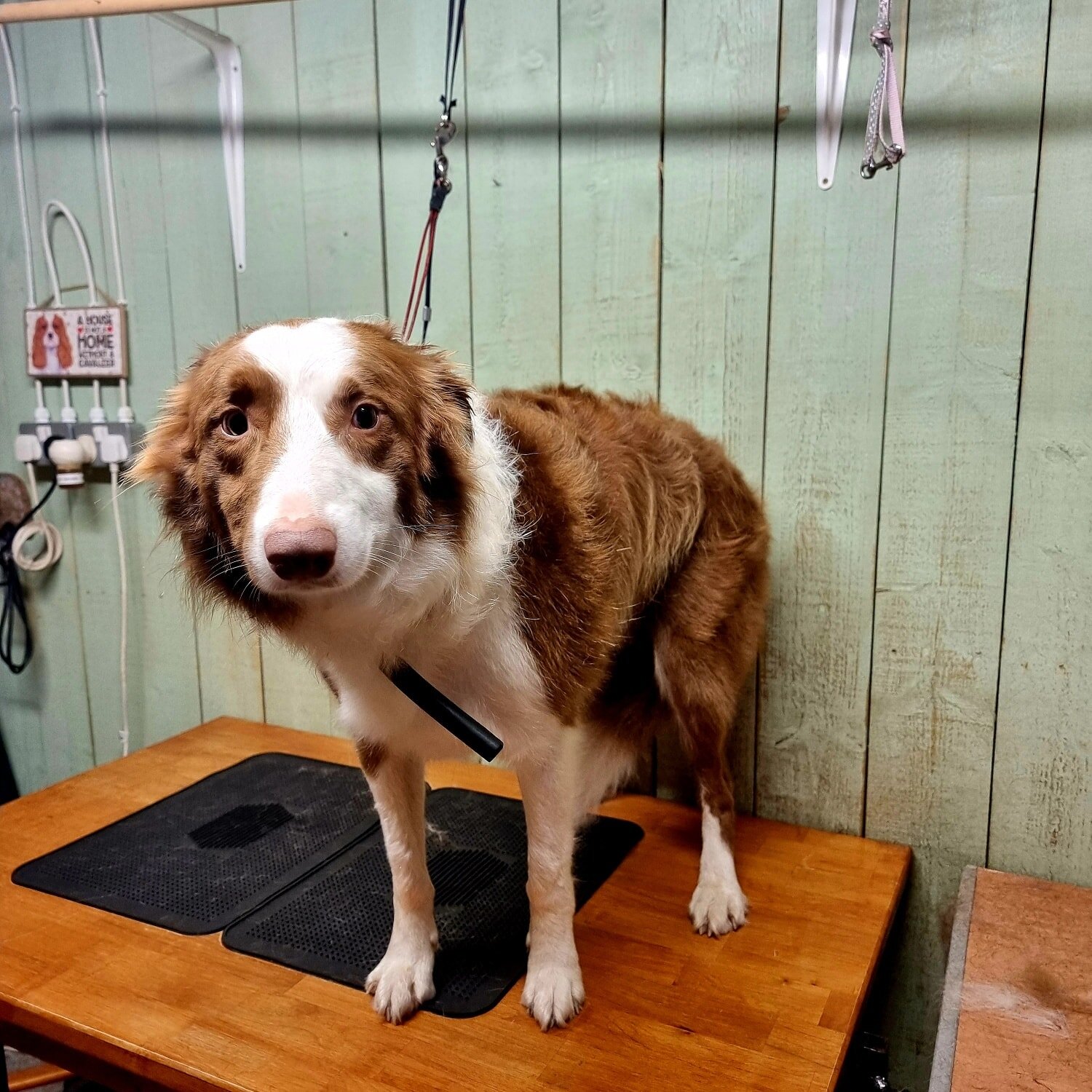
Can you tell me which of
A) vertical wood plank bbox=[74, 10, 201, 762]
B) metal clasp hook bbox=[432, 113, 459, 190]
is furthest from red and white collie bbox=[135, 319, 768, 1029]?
vertical wood plank bbox=[74, 10, 201, 762]

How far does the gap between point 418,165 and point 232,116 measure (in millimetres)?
477

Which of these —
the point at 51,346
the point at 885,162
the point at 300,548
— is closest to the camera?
the point at 300,548

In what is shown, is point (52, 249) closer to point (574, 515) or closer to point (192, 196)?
point (192, 196)

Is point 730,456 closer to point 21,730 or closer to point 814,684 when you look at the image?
point 814,684

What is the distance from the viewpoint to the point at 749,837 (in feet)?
5.34

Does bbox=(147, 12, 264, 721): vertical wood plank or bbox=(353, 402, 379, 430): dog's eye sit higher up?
bbox=(147, 12, 264, 721): vertical wood plank

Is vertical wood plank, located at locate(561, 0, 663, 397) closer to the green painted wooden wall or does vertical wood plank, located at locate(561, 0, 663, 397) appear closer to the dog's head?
the green painted wooden wall

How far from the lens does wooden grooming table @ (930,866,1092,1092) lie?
1045mm

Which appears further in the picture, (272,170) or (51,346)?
(51,346)

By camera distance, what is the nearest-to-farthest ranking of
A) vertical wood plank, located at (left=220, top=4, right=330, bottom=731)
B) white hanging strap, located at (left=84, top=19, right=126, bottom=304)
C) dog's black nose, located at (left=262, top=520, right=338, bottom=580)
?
dog's black nose, located at (left=262, top=520, right=338, bottom=580) < vertical wood plank, located at (left=220, top=4, right=330, bottom=731) < white hanging strap, located at (left=84, top=19, right=126, bottom=304)

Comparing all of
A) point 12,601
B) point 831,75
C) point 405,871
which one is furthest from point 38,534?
point 831,75

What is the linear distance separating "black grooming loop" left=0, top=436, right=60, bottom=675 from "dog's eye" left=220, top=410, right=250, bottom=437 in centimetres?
161

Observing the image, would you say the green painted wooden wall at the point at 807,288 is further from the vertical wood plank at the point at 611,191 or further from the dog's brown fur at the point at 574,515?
the dog's brown fur at the point at 574,515

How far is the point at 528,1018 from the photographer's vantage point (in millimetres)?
1140
